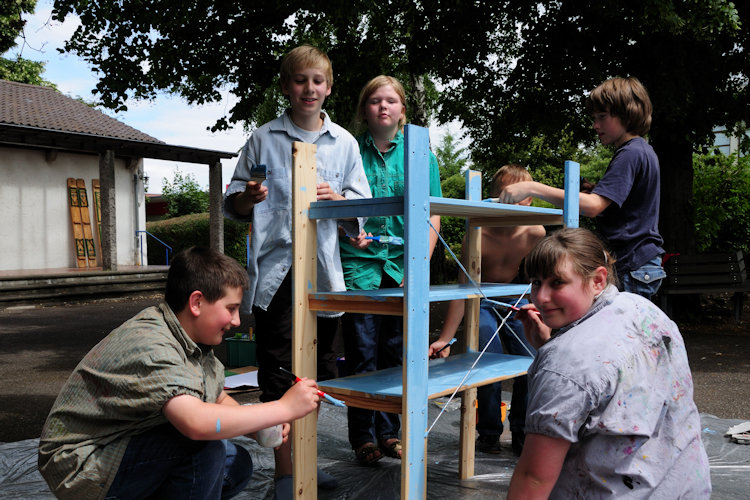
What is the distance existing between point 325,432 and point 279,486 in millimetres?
1187

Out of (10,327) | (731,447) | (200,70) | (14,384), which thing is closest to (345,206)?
(731,447)

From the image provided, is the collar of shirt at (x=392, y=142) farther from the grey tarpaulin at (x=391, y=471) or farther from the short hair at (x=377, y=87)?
the grey tarpaulin at (x=391, y=471)

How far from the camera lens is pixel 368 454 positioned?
10.5 feet

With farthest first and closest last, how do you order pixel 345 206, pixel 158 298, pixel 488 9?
pixel 158 298
pixel 488 9
pixel 345 206

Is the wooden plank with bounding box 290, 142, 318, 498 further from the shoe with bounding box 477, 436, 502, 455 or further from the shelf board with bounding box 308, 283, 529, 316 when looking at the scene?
the shoe with bounding box 477, 436, 502, 455

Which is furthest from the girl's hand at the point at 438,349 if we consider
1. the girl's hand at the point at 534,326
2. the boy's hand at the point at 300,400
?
the boy's hand at the point at 300,400

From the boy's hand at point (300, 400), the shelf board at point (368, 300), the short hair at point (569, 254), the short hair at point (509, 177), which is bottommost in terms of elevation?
the boy's hand at point (300, 400)

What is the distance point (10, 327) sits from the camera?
30.6 ft

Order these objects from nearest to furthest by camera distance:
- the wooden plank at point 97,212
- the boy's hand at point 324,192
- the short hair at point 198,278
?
1. the short hair at point 198,278
2. the boy's hand at point 324,192
3. the wooden plank at point 97,212

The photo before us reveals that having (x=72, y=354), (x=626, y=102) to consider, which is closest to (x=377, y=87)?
(x=626, y=102)

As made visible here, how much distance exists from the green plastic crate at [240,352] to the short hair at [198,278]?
12.8ft

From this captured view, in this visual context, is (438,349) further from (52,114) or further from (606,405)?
(52,114)

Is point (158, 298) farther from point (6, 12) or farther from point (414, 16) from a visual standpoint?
point (414, 16)

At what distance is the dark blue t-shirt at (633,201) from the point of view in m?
2.90
